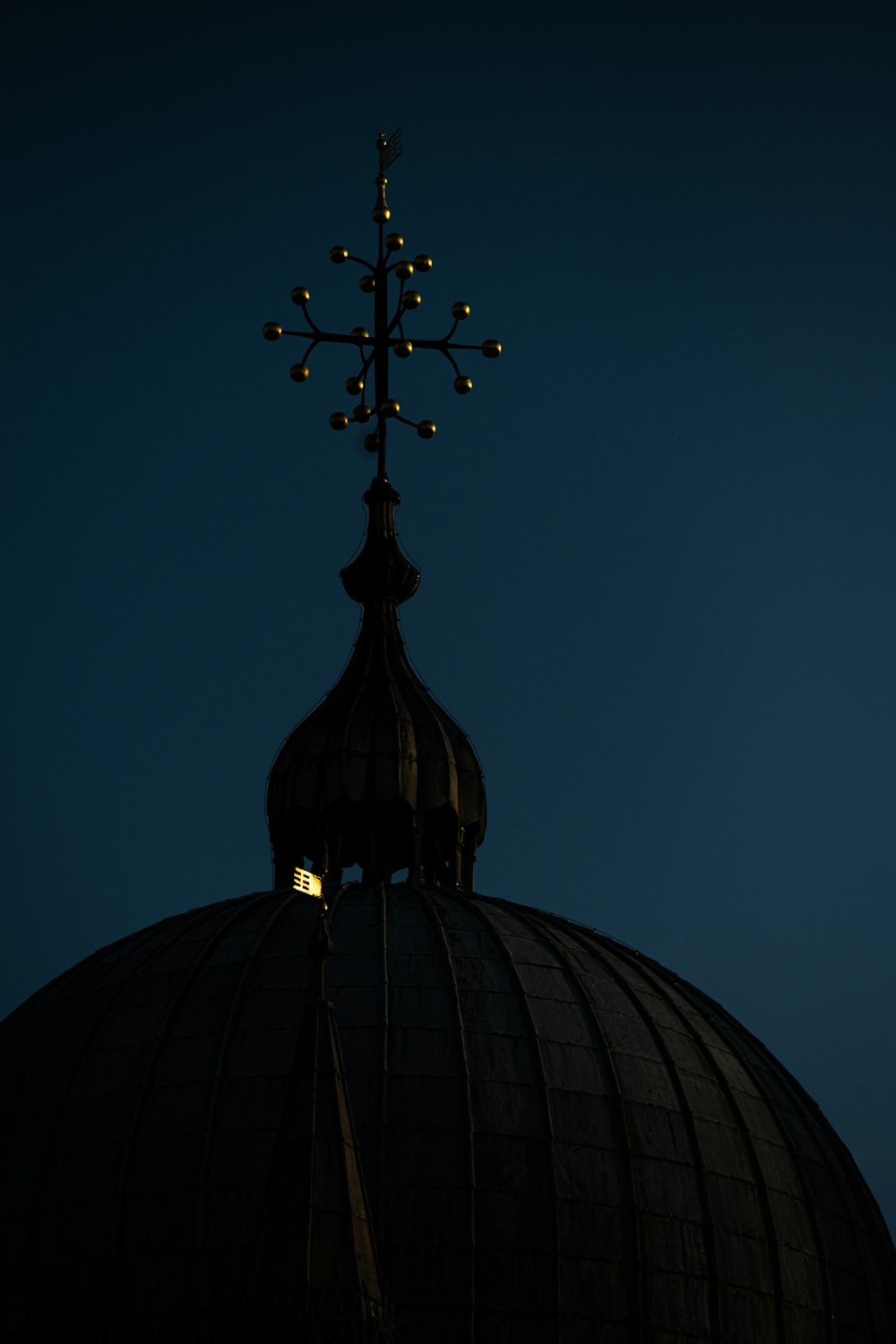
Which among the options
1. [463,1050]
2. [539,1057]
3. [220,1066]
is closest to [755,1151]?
[539,1057]

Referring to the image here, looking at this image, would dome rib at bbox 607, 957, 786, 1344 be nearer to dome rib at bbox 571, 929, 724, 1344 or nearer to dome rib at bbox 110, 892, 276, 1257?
dome rib at bbox 571, 929, 724, 1344

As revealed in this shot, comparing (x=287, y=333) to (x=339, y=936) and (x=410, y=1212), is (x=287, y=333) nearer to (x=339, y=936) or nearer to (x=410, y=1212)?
(x=339, y=936)

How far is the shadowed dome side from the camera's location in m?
66.3

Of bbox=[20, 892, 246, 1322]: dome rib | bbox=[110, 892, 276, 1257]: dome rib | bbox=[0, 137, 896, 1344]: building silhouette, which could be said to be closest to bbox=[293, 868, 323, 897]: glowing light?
bbox=[0, 137, 896, 1344]: building silhouette

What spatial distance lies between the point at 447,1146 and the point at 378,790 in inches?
633

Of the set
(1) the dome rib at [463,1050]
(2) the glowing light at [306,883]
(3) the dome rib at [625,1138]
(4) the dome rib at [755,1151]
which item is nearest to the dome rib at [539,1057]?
(1) the dome rib at [463,1050]

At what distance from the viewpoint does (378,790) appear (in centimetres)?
6650

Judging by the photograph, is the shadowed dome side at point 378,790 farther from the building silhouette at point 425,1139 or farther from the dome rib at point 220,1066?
the dome rib at point 220,1066

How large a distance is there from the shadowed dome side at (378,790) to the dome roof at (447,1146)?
678 cm

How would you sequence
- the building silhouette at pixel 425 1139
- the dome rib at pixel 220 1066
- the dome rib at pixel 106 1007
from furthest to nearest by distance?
the dome rib at pixel 106 1007, the dome rib at pixel 220 1066, the building silhouette at pixel 425 1139

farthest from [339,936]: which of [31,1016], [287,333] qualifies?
[287,333]

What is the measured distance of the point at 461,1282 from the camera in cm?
5006

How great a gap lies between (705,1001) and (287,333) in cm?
2160

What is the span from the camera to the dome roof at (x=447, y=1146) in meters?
50.6
